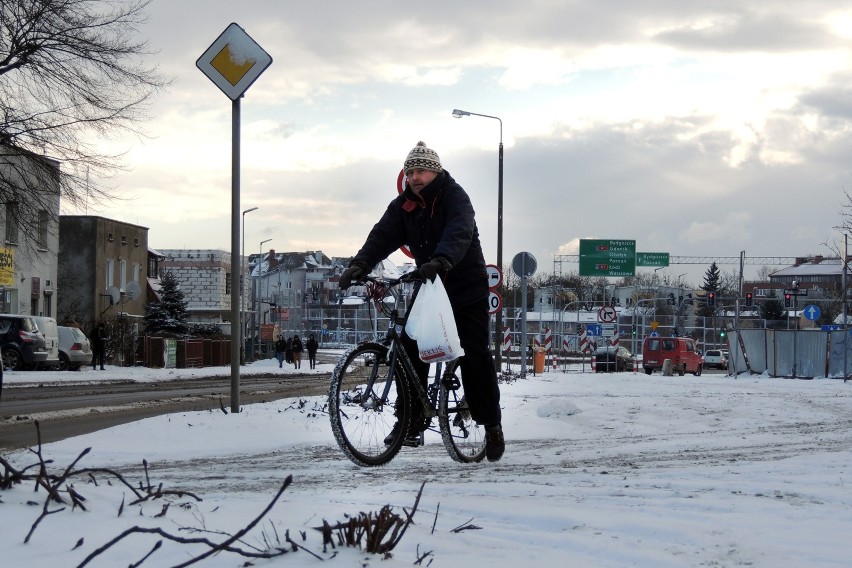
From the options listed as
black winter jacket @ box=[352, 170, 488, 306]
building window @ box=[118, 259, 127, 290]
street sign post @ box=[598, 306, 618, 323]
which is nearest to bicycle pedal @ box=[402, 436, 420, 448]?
black winter jacket @ box=[352, 170, 488, 306]

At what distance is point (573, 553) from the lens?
345 cm

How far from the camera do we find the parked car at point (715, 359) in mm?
72188

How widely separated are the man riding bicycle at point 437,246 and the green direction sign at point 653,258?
6633 centimetres

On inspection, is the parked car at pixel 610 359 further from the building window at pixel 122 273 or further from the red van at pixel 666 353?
the building window at pixel 122 273

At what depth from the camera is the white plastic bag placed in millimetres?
6035

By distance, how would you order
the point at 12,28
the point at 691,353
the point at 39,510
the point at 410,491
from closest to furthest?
the point at 39,510
the point at 410,491
the point at 12,28
the point at 691,353

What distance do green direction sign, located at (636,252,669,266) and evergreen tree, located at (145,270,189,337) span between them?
29.0m

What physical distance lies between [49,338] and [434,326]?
1143 inches

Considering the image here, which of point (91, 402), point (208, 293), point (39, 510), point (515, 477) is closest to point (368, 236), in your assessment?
point (515, 477)

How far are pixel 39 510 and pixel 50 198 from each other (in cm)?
2504

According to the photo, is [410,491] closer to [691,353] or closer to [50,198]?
[50,198]

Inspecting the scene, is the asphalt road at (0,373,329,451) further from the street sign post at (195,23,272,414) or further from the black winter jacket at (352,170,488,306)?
the black winter jacket at (352,170,488,306)

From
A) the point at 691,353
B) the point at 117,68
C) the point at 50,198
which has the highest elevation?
the point at 117,68

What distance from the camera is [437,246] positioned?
20.1ft
